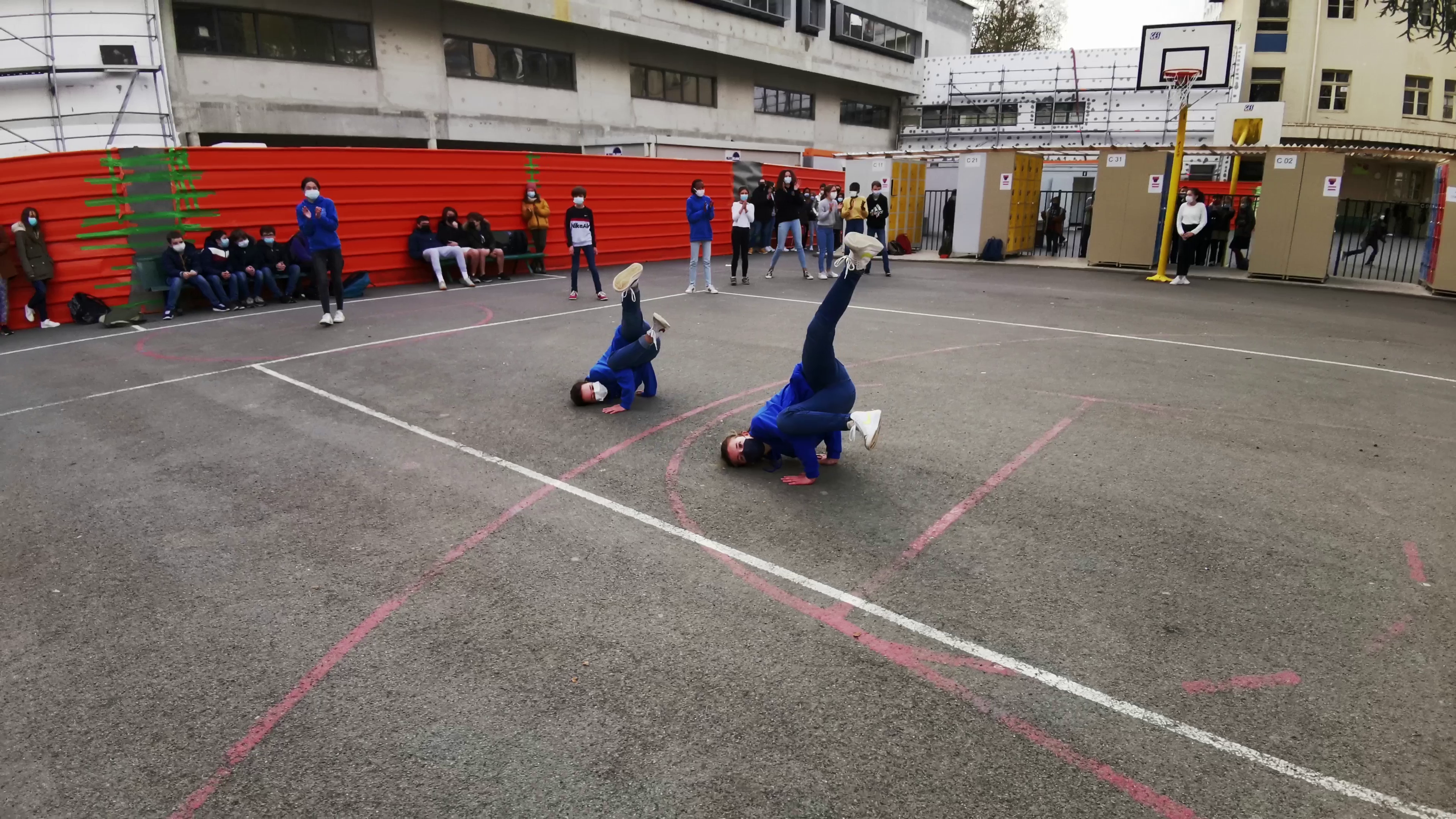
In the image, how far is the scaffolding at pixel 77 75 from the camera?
17.0 m

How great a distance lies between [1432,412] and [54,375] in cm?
1382

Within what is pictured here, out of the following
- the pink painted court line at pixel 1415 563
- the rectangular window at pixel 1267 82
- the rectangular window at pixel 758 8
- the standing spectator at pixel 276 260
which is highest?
the rectangular window at pixel 758 8

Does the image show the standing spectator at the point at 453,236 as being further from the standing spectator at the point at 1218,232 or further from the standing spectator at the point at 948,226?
the standing spectator at the point at 1218,232

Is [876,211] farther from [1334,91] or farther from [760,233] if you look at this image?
[1334,91]

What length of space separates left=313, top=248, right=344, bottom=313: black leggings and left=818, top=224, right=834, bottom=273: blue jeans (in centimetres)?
910

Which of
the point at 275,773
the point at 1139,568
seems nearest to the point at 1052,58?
the point at 1139,568

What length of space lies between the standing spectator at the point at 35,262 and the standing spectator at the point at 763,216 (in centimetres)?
1341

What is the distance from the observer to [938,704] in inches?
125

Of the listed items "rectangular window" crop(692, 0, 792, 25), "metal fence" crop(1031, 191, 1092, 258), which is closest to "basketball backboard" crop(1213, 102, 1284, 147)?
"metal fence" crop(1031, 191, 1092, 258)

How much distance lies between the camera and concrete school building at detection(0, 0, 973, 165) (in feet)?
58.0

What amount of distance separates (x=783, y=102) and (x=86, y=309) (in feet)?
97.6

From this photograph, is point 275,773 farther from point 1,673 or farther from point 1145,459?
point 1145,459

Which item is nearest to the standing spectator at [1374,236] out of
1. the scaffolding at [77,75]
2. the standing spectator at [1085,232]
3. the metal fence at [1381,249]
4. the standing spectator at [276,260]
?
the metal fence at [1381,249]

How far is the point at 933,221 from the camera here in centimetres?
2625
